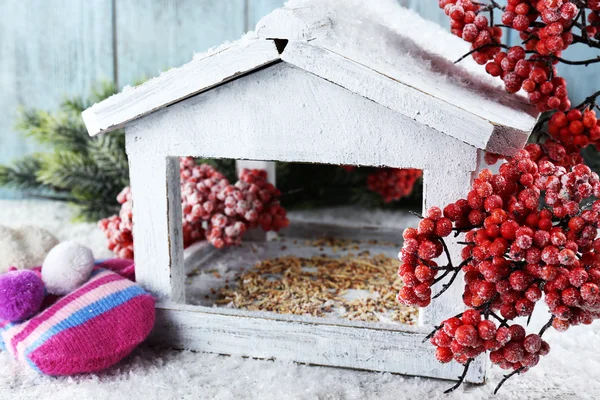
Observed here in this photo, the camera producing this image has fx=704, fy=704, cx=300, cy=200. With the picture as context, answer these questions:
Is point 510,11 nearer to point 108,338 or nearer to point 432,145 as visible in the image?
point 432,145

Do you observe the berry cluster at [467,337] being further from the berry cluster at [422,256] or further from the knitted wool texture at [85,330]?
the knitted wool texture at [85,330]

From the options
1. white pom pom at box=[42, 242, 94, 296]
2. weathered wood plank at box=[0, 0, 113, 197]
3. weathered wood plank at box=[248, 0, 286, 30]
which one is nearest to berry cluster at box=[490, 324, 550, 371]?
white pom pom at box=[42, 242, 94, 296]

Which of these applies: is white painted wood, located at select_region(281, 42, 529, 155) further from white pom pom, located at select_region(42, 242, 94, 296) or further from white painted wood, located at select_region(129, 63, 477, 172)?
white pom pom, located at select_region(42, 242, 94, 296)

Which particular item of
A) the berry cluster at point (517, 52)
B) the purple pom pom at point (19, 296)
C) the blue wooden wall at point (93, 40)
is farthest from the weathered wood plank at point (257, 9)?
the purple pom pom at point (19, 296)

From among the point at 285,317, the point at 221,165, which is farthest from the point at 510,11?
the point at 221,165

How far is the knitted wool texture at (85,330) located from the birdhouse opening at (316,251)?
0.14 m

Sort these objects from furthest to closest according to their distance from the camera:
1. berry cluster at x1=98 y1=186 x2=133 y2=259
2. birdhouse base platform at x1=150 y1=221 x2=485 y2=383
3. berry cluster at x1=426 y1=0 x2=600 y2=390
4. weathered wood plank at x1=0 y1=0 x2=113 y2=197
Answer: weathered wood plank at x1=0 y1=0 x2=113 y2=197 < berry cluster at x1=98 y1=186 x2=133 y2=259 < birdhouse base platform at x1=150 y1=221 x2=485 y2=383 < berry cluster at x1=426 y1=0 x2=600 y2=390

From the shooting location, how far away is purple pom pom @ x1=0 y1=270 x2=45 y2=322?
2.89 feet

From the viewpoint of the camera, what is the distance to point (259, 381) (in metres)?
0.84

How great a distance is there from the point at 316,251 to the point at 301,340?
1.30 ft

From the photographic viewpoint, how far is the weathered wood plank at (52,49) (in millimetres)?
1834

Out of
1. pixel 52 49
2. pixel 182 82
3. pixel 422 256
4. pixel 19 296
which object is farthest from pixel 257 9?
pixel 422 256

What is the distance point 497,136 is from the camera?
2.54ft

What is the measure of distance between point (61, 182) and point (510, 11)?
39.8 inches
